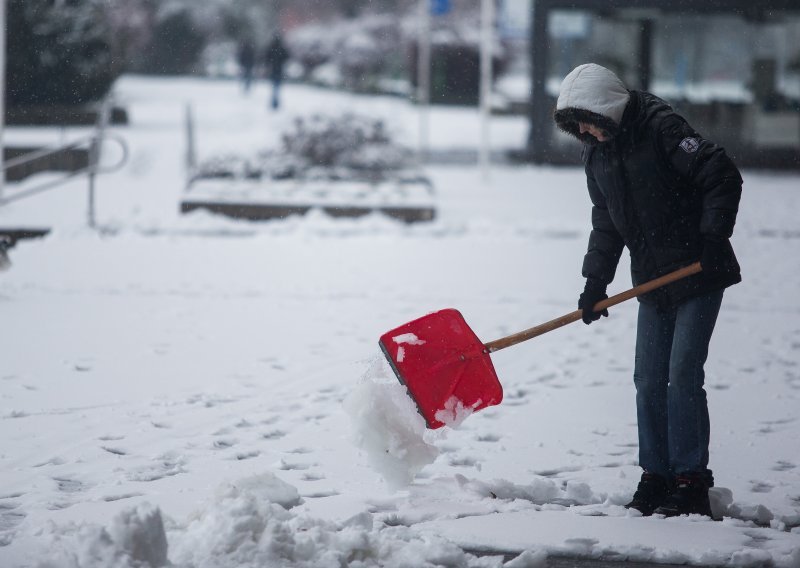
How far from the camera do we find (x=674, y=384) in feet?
13.2

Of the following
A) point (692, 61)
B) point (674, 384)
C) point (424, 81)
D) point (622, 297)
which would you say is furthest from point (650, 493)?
point (692, 61)

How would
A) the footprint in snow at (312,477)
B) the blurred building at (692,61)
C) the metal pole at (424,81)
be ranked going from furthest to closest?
the blurred building at (692,61) < the metal pole at (424,81) < the footprint in snow at (312,477)

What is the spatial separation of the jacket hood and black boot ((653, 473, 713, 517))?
1212 millimetres

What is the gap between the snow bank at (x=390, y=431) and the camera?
166 inches

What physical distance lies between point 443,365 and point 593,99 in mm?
1062

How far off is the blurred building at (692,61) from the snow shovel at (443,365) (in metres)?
15.6

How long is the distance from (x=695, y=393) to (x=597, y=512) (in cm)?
53

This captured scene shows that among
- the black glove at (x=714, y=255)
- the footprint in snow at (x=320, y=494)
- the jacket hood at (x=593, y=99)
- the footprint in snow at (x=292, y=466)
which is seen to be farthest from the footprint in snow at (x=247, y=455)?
the black glove at (x=714, y=255)

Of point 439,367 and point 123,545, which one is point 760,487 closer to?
point 439,367

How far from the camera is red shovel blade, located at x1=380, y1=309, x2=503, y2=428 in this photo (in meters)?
4.17

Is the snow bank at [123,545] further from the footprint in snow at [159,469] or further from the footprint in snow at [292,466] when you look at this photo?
the footprint in snow at [292,466]

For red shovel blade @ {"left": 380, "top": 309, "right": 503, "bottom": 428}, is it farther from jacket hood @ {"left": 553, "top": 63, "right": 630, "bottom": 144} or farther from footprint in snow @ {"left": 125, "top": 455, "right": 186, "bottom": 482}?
footprint in snow @ {"left": 125, "top": 455, "right": 186, "bottom": 482}

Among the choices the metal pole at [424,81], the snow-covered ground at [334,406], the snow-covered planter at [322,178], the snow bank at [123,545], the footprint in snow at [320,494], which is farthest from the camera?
the metal pole at [424,81]

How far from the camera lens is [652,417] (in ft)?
13.8
